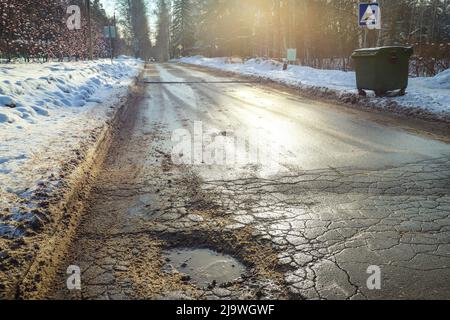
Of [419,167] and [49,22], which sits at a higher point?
[49,22]

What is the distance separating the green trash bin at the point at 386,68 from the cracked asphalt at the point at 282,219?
4.10m

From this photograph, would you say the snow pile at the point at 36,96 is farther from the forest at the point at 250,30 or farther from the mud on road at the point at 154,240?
the forest at the point at 250,30

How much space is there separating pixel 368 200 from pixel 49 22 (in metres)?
20.1

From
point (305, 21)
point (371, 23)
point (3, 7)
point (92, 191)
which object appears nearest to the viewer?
point (92, 191)

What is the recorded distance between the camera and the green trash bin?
32.1 ft

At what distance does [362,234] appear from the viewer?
10.00 feet

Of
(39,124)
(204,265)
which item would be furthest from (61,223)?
(39,124)

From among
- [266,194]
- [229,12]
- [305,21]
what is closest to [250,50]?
[229,12]

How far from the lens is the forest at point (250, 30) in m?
15.8

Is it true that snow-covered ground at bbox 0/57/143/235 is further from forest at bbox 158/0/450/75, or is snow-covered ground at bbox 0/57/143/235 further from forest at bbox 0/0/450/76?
forest at bbox 158/0/450/75

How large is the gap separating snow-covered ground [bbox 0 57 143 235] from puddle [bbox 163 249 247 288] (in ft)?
4.55

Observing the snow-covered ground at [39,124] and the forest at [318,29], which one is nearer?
the snow-covered ground at [39,124]

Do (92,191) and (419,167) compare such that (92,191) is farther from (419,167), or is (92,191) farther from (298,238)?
(419,167)

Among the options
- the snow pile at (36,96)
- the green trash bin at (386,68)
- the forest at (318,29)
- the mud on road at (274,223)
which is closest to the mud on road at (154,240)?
the mud on road at (274,223)
